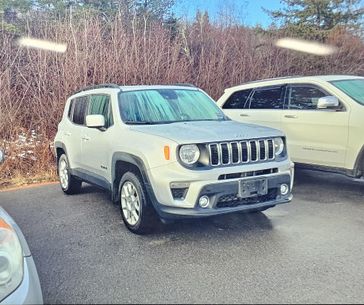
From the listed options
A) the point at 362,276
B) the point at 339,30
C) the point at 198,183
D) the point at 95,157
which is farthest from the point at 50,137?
the point at 339,30

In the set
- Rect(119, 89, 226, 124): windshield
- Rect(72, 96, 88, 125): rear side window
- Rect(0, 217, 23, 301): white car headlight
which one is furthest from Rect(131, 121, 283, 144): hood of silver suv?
Rect(0, 217, 23, 301): white car headlight

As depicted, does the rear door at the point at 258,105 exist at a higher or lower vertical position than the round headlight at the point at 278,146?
higher

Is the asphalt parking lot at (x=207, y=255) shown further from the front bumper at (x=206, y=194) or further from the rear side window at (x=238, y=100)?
the rear side window at (x=238, y=100)

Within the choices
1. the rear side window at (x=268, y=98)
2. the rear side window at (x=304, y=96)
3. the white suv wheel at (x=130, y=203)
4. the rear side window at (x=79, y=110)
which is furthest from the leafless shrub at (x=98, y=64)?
the rear side window at (x=304, y=96)

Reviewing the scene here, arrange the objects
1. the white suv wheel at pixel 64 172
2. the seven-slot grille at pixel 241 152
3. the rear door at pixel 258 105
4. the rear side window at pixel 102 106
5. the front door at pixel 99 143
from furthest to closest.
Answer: the rear door at pixel 258 105, the white suv wheel at pixel 64 172, the rear side window at pixel 102 106, the front door at pixel 99 143, the seven-slot grille at pixel 241 152

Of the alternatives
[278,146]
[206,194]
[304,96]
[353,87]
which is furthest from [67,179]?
[353,87]

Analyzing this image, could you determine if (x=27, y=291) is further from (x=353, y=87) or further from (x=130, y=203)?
(x=353, y=87)

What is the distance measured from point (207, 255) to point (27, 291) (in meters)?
1.96

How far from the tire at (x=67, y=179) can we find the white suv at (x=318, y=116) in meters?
3.34

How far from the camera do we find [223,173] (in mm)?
3766

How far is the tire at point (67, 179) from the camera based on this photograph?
630cm

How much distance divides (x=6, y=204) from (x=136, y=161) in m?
3.19

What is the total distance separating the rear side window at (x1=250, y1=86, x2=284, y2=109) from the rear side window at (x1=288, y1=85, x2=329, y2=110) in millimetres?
210

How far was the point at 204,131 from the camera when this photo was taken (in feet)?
13.4
